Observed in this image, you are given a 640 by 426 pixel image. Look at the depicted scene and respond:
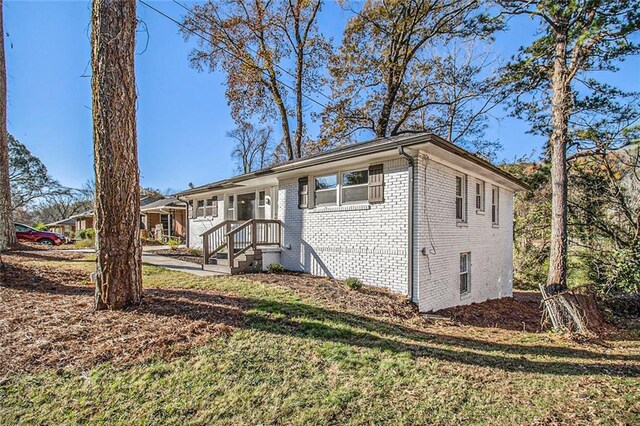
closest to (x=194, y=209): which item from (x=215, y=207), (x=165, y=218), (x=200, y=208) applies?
(x=200, y=208)

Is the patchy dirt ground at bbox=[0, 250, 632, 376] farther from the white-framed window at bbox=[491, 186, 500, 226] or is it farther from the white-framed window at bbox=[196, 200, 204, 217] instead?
the white-framed window at bbox=[196, 200, 204, 217]

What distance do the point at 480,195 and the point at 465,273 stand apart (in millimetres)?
2874

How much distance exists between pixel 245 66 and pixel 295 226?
507 inches

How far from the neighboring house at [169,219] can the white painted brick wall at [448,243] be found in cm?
1915

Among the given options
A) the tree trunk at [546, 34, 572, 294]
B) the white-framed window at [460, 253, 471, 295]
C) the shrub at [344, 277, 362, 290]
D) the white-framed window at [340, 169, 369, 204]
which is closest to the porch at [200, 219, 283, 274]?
the white-framed window at [340, 169, 369, 204]

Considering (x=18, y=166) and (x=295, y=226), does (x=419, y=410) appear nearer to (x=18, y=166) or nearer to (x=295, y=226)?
(x=295, y=226)

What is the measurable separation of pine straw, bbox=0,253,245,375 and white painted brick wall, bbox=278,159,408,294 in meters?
3.57

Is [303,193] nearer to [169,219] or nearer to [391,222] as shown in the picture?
[391,222]

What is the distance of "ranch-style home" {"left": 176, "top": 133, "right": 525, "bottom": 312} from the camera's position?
24.2ft

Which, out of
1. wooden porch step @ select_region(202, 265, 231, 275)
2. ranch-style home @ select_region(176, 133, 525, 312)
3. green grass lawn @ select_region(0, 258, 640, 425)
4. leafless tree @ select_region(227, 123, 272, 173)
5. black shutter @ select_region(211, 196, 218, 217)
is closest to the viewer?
green grass lawn @ select_region(0, 258, 640, 425)

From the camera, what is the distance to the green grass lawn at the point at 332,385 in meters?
2.84

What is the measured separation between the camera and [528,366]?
4211mm

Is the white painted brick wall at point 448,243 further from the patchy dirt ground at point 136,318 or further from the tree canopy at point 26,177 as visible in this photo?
the tree canopy at point 26,177

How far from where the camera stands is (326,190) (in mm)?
9273
